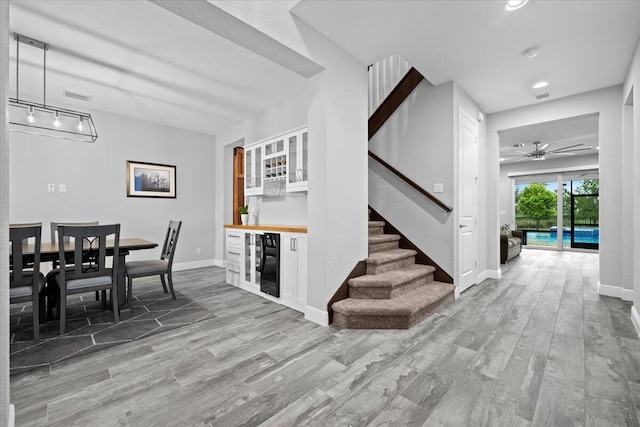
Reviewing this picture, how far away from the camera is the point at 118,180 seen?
15.7 ft

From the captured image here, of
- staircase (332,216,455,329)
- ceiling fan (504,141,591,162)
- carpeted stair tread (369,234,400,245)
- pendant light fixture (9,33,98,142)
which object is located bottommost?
staircase (332,216,455,329)

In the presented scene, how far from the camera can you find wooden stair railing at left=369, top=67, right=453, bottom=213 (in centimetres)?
368

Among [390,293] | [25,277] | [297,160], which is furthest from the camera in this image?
[297,160]

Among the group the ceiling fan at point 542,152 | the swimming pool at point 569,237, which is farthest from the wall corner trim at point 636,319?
the swimming pool at point 569,237

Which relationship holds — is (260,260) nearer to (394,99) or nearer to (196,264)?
(196,264)

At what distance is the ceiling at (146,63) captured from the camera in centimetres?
239

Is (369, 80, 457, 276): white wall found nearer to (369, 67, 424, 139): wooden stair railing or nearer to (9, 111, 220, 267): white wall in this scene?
(369, 67, 424, 139): wooden stair railing

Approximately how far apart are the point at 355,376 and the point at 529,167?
10.1 metres

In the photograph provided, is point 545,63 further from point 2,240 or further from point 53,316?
point 53,316

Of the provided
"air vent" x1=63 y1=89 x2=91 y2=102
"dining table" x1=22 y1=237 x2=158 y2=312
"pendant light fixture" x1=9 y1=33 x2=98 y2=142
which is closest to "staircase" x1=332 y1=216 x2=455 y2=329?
"dining table" x1=22 y1=237 x2=158 y2=312

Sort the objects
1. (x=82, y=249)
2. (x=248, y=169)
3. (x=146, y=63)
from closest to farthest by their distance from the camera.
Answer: (x=82, y=249) → (x=146, y=63) → (x=248, y=169)

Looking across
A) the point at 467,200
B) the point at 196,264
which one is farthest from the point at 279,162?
the point at 196,264

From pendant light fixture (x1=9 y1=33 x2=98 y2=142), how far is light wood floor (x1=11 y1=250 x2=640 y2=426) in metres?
2.36

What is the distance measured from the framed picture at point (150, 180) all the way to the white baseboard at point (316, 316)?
3.86 meters
